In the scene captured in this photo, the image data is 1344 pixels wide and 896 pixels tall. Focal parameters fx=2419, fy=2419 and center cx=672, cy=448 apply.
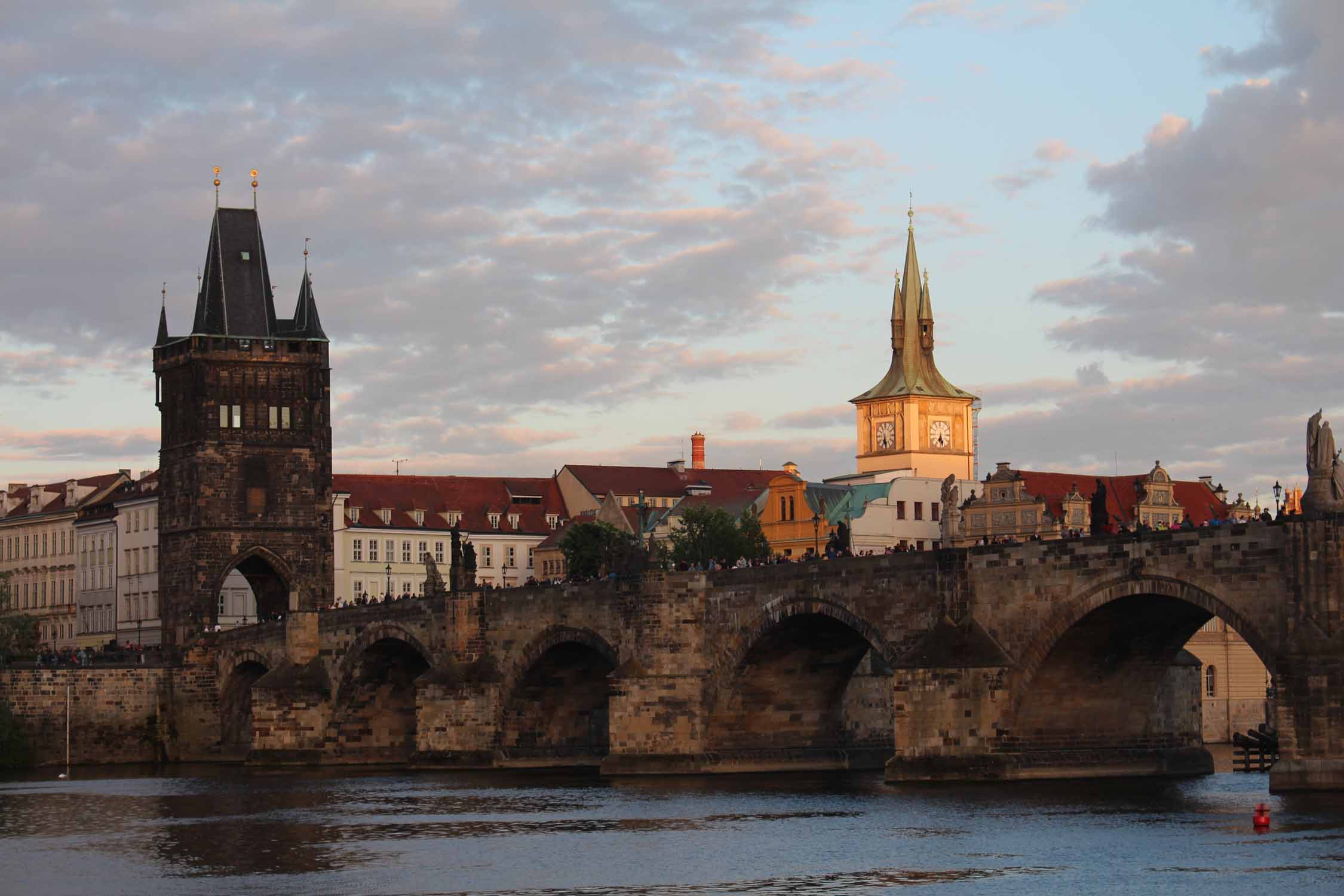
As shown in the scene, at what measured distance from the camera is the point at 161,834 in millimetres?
59125

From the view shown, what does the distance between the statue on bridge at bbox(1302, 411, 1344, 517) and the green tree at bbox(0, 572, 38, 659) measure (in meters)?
75.9

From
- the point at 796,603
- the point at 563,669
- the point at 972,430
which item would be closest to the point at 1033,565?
the point at 796,603

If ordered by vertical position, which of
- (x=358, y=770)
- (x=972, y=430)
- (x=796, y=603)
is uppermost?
(x=972, y=430)

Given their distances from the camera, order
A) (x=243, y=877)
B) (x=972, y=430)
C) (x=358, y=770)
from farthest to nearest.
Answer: (x=972, y=430) → (x=358, y=770) → (x=243, y=877)

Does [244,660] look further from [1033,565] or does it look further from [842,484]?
[1033,565]

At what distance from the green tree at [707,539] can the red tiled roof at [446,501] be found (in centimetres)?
2316

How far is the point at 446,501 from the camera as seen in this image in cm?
14812

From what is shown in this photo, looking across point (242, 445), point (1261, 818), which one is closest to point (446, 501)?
point (242, 445)

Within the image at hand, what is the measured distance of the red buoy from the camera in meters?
49.4

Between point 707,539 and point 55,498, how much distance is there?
167ft

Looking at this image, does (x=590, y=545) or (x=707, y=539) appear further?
(x=590, y=545)

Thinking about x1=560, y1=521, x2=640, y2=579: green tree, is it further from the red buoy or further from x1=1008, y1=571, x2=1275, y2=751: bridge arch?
the red buoy

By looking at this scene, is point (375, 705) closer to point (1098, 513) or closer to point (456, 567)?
point (456, 567)

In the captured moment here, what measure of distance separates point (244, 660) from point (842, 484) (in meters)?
47.3
